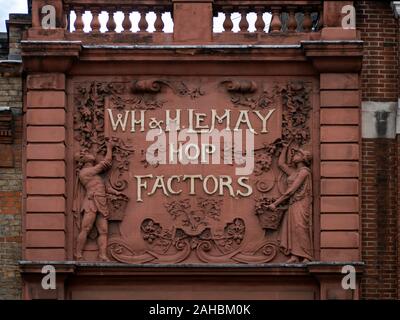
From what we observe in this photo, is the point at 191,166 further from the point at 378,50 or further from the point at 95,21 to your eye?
the point at 378,50

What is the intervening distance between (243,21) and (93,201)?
3695mm

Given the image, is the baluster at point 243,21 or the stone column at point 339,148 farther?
the baluster at point 243,21

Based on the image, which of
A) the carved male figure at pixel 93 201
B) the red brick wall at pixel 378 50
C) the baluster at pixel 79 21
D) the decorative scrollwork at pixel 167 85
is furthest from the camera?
the baluster at pixel 79 21

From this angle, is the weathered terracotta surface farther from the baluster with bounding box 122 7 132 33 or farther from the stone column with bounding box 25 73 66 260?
the baluster with bounding box 122 7 132 33

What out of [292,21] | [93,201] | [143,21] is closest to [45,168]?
[93,201]

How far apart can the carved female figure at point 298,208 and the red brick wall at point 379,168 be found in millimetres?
880

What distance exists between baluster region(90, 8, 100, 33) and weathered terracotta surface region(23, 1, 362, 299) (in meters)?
0.26

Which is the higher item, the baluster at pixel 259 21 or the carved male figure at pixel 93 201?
the baluster at pixel 259 21

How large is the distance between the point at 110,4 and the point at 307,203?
4388mm

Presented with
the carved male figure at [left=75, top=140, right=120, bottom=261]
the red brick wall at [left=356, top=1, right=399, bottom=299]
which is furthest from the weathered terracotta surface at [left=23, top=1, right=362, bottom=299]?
the red brick wall at [left=356, top=1, right=399, bottom=299]

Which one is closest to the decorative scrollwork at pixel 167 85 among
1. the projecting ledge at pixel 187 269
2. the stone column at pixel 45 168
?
the stone column at pixel 45 168

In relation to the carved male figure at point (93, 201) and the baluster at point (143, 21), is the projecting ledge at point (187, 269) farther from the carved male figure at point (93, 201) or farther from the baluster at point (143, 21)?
the baluster at point (143, 21)

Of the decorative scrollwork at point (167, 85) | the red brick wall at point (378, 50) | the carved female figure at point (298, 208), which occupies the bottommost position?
the carved female figure at point (298, 208)

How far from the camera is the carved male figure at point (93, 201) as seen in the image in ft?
121
